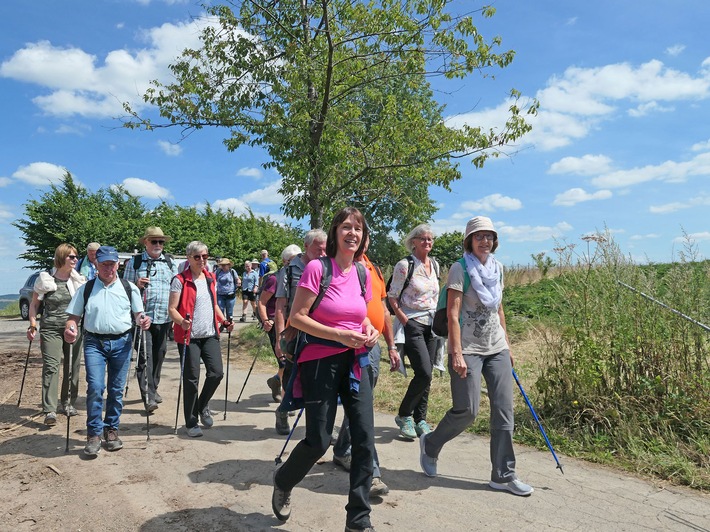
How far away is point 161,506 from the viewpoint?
3895 millimetres

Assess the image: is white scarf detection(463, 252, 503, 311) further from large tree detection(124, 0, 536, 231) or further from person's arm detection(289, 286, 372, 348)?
large tree detection(124, 0, 536, 231)

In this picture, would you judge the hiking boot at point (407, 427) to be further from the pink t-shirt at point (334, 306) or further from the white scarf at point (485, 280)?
the pink t-shirt at point (334, 306)

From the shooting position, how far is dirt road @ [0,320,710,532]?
3627mm

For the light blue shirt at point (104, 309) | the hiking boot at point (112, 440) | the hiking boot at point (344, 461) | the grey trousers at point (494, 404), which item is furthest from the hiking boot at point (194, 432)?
the grey trousers at point (494, 404)

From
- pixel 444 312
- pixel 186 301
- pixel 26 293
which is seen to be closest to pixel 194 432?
pixel 186 301

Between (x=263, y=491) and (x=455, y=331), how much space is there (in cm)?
189

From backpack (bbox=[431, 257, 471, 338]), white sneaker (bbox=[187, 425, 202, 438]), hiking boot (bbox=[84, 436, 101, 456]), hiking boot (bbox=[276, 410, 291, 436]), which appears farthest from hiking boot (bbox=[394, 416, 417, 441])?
hiking boot (bbox=[84, 436, 101, 456])

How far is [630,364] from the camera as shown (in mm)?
5293

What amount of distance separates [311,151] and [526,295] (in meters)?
8.46

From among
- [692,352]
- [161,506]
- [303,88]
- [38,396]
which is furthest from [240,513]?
[303,88]

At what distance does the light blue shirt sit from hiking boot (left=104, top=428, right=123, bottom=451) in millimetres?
952

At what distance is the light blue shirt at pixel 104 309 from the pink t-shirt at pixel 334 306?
2.63 metres

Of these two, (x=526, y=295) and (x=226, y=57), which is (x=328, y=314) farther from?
(x=526, y=295)

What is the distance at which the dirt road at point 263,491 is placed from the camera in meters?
3.63
